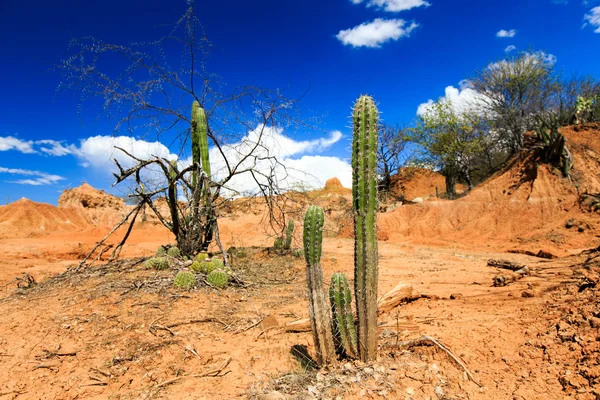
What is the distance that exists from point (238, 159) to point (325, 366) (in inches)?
212

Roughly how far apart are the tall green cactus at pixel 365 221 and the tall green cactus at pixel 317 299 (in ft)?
0.98

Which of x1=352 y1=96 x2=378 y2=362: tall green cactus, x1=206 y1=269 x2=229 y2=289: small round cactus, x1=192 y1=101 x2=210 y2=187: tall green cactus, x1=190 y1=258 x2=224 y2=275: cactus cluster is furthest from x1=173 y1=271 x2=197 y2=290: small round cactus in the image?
x1=352 y1=96 x2=378 y2=362: tall green cactus

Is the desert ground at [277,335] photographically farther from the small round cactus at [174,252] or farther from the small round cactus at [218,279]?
the small round cactus at [174,252]

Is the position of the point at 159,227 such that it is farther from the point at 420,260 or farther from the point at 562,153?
the point at 562,153

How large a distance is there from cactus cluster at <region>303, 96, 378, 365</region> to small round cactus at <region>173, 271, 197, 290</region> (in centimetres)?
352

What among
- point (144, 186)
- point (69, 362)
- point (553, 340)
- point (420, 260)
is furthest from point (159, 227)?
point (553, 340)

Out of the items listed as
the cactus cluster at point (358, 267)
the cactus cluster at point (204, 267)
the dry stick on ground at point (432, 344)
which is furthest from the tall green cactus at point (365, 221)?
the cactus cluster at point (204, 267)

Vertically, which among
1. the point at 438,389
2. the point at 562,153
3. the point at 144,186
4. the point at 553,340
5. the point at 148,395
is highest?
the point at 562,153

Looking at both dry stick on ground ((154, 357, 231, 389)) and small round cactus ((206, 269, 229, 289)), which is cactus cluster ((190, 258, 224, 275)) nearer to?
small round cactus ((206, 269, 229, 289))

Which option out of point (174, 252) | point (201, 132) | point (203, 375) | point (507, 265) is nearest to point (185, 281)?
point (174, 252)

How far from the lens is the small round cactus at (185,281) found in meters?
6.14

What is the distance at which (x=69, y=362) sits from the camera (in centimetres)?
403

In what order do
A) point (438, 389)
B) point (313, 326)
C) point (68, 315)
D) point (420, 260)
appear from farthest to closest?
1. point (420, 260)
2. point (68, 315)
3. point (313, 326)
4. point (438, 389)

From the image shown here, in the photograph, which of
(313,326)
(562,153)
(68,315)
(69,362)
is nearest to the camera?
(313,326)
